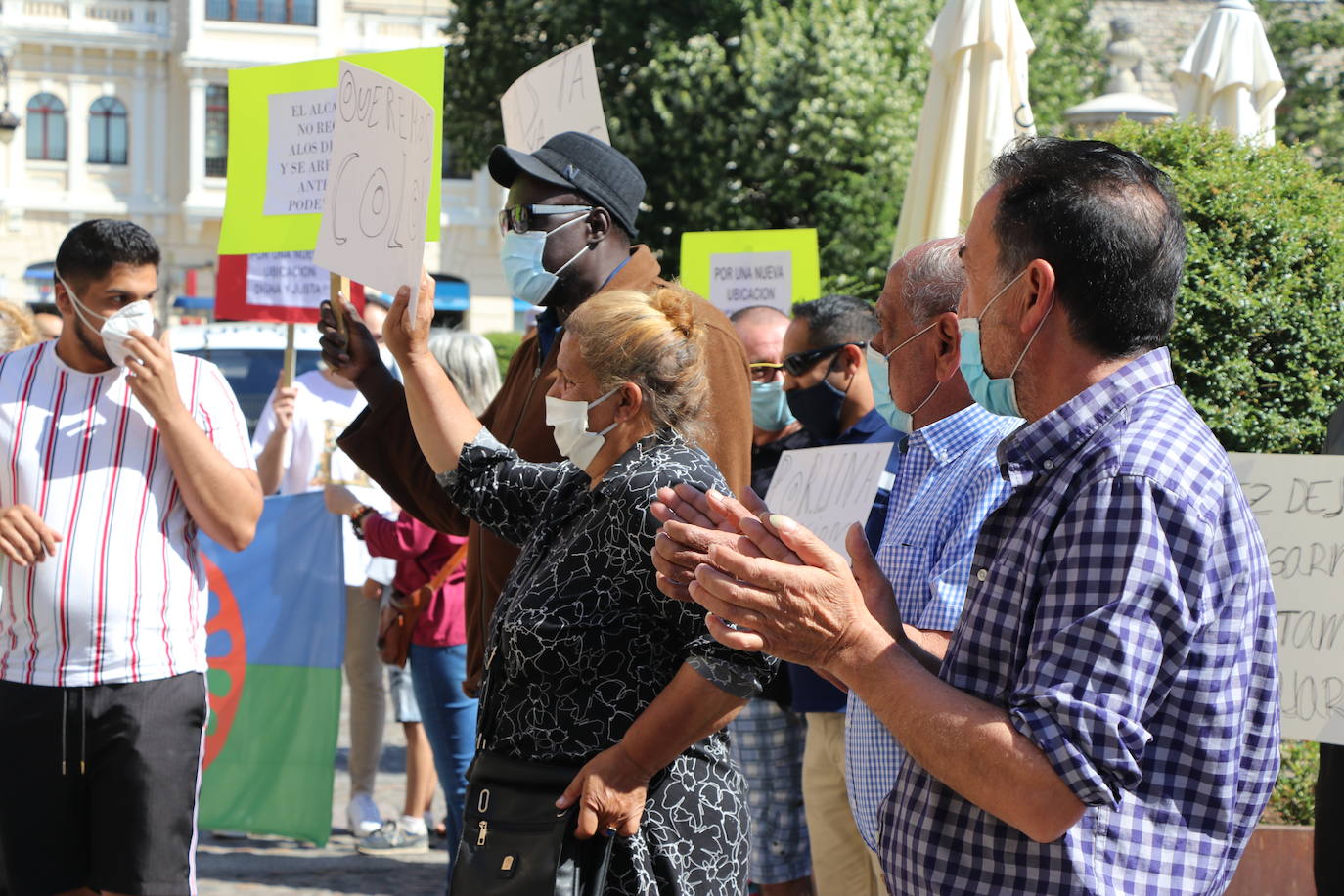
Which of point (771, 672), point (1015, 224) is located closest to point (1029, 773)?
point (1015, 224)

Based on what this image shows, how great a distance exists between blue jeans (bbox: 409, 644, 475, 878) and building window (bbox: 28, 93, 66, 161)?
127ft

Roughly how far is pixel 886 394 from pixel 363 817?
3.90 meters

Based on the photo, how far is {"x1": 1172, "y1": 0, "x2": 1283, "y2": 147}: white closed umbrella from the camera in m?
7.47

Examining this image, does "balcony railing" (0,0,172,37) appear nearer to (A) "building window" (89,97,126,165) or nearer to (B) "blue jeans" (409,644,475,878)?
(A) "building window" (89,97,126,165)

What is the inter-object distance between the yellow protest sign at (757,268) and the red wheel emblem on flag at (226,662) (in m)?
2.66

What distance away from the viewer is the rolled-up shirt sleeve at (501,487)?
3.12 metres

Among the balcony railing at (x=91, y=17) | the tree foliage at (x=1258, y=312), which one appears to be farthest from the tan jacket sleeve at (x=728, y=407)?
the balcony railing at (x=91, y=17)

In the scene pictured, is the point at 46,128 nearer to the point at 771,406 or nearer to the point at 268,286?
the point at 268,286

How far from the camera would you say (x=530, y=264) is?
3598 millimetres

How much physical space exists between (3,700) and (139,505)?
57cm

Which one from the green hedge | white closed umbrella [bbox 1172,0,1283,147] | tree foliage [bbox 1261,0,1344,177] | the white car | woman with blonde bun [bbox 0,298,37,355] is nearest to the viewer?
the green hedge

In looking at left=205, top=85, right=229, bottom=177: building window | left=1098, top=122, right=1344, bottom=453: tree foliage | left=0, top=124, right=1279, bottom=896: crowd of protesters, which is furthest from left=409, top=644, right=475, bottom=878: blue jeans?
left=205, top=85, right=229, bottom=177: building window

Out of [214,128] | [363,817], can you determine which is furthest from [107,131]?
[363,817]

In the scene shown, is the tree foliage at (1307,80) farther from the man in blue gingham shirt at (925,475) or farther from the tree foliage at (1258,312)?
the man in blue gingham shirt at (925,475)
